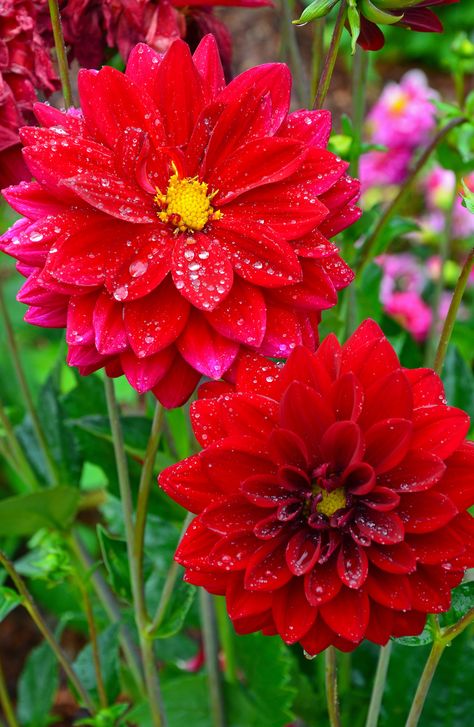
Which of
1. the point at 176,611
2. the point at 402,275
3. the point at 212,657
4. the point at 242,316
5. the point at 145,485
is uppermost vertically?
the point at 242,316

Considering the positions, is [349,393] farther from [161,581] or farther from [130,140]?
[161,581]

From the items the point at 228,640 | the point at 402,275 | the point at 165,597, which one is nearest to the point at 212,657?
the point at 228,640

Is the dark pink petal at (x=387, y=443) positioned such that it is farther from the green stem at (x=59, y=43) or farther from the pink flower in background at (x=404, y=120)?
the pink flower in background at (x=404, y=120)

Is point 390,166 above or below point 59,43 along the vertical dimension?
below

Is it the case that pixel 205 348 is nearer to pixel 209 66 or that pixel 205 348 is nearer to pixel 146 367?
pixel 146 367

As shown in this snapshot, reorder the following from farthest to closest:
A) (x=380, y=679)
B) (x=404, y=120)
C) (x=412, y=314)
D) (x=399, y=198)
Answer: (x=404, y=120), (x=412, y=314), (x=399, y=198), (x=380, y=679)

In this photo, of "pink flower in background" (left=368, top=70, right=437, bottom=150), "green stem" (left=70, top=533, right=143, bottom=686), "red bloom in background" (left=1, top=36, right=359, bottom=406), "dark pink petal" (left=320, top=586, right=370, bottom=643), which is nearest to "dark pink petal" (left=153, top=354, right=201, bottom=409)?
"red bloom in background" (left=1, top=36, right=359, bottom=406)

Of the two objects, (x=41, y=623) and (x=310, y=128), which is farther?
(x=41, y=623)
